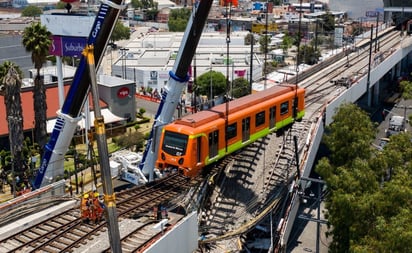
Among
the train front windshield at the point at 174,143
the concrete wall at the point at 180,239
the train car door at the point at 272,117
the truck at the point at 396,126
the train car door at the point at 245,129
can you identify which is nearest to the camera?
the concrete wall at the point at 180,239

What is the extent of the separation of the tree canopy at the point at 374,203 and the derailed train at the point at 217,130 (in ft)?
15.4

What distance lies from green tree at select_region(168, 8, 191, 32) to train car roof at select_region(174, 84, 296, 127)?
311 feet

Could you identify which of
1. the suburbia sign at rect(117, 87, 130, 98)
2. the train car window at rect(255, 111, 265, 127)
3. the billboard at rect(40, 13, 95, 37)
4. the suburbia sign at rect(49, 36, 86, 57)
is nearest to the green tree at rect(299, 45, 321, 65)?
the suburbia sign at rect(117, 87, 130, 98)

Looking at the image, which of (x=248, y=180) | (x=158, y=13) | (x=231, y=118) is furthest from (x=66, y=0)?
(x=158, y=13)

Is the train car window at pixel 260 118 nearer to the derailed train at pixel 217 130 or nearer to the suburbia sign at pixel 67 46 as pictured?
the derailed train at pixel 217 130

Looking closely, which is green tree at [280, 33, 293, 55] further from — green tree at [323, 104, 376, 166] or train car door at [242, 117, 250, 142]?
train car door at [242, 117, 250, 142]

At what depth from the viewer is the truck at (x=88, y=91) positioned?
2456cm

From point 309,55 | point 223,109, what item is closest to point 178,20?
point 309,55

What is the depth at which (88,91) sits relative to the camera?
2623cm

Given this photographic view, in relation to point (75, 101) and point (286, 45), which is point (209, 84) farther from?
point (286, 45)

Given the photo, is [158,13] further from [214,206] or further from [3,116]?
[214,206]

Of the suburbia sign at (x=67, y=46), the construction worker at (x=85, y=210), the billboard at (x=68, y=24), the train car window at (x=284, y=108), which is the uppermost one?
the billboard at (x=68, y=24)

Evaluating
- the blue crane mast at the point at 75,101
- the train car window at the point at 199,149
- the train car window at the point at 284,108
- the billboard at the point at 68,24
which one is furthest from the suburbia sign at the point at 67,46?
the train car window at the point at 199,149

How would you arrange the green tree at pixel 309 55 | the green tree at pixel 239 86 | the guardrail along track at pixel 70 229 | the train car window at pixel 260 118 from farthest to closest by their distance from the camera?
the green tree at pixel 309 55, the green tree at pixel 239 86, the train car window at pixel 260 118, the guardrail along track at pixel 70 229
